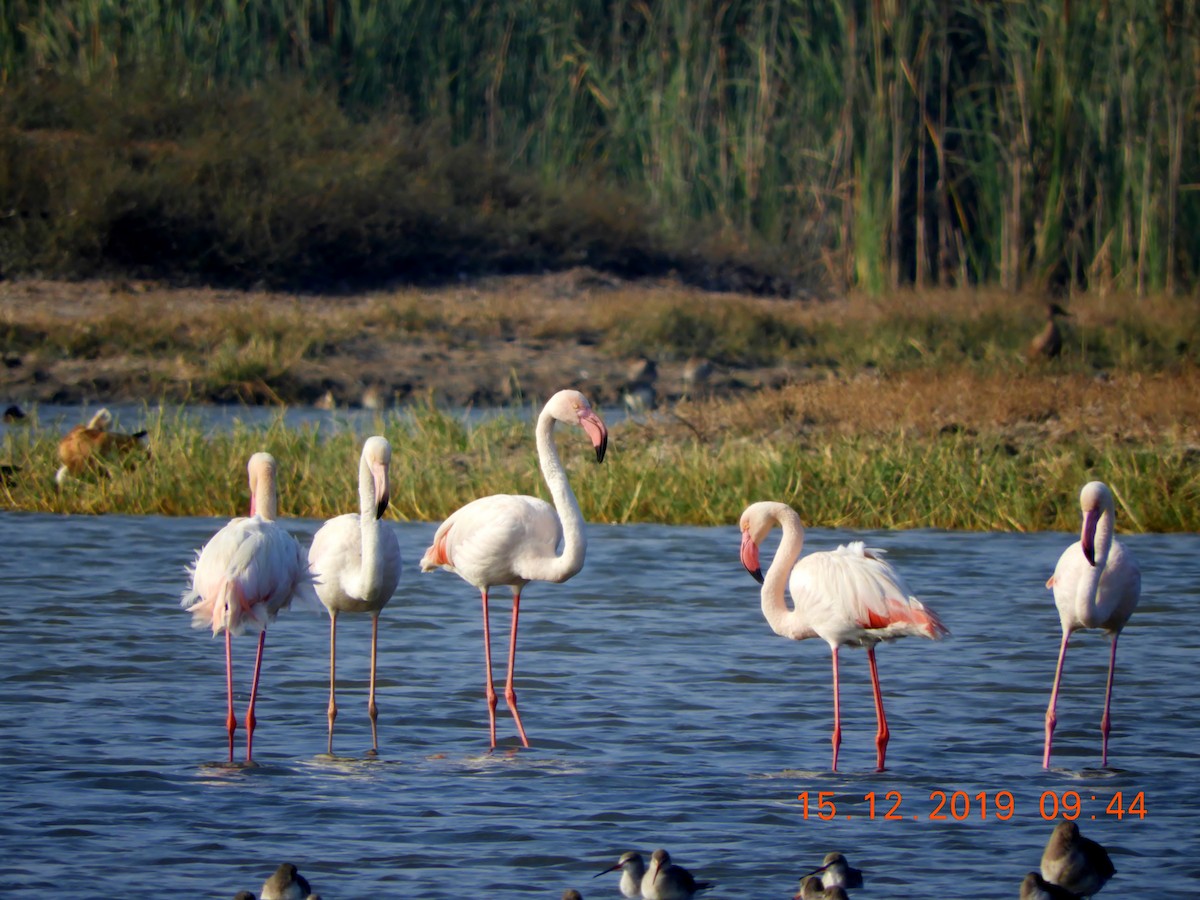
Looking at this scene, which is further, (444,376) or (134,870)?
(444,376)

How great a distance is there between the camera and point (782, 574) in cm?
712

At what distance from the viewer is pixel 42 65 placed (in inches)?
890

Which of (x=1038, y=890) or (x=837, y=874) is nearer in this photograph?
(x=1038, y=890)

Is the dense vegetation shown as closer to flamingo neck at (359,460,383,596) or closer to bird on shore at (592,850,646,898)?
flamingo neck at (359,460,383,596)

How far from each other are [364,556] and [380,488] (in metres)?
0.31

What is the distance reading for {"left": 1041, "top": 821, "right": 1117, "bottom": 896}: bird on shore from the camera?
5.07 m

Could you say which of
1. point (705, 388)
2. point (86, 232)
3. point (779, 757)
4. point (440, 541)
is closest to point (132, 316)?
point (86, 232)

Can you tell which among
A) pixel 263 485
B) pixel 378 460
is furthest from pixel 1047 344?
pixel 378 460

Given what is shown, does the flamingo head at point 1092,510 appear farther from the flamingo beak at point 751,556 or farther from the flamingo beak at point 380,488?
the flamingo beak at point 380,488

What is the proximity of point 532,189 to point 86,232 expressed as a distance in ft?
18.4

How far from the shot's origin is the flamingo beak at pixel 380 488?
22.0 ft

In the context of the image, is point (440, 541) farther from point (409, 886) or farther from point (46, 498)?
point (46, 498)
